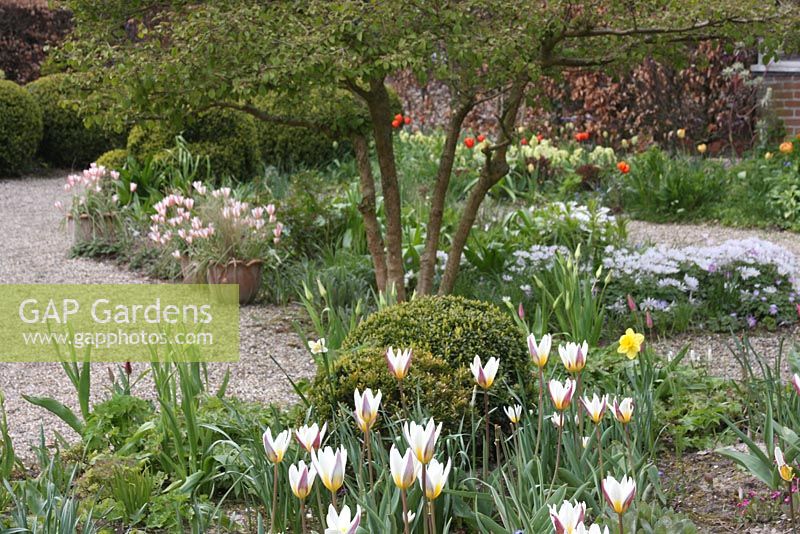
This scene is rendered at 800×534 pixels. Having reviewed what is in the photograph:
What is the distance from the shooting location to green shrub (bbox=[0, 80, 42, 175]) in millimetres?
10500

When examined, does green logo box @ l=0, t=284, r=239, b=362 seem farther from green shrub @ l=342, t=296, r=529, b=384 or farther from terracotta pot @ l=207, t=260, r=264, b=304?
green shrub @ l=342, t=296, r=529, b=384

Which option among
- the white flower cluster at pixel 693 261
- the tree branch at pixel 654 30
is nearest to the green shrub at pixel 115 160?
the white flower cluster at pixel 693 261

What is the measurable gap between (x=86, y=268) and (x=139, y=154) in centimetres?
199

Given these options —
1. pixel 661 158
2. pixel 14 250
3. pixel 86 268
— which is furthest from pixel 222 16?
pixel 661 158

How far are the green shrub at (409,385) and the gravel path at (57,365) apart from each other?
89 centimetres

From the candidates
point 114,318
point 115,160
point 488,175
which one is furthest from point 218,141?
point 488,175

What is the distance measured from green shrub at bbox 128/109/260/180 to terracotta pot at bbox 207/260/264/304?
277 centimetres

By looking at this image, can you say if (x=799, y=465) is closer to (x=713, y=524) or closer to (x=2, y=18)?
(x=713, y=524)

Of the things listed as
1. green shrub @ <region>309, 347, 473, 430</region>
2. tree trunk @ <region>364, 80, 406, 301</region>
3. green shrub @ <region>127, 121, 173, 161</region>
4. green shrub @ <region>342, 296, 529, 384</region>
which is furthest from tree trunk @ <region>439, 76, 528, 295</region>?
green shrub @ <region>127, 121, 173, 161</region>

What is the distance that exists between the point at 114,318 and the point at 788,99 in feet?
26.1

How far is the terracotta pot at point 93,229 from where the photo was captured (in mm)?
7164

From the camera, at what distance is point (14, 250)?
23.7ft

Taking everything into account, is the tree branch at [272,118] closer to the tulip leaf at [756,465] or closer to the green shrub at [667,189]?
the tulip leaf at [756,465]

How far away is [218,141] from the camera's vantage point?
28.5 feet
